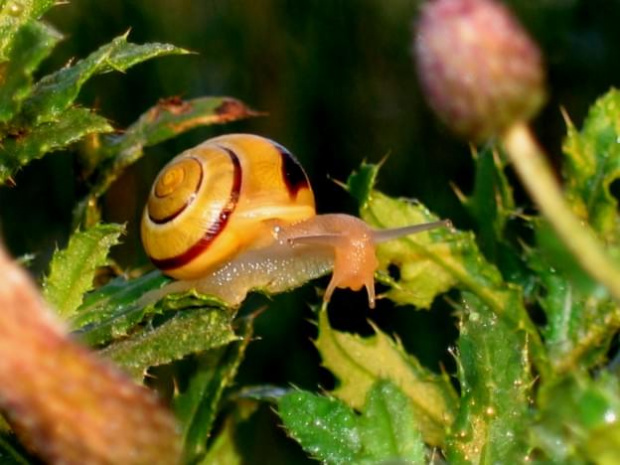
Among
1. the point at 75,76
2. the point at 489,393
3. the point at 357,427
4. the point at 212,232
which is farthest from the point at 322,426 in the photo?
the point at 212,232

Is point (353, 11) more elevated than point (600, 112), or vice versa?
point (600, 112)

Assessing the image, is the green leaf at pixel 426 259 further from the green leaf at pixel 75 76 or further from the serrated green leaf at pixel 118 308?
the green leaf at pixel 75 76

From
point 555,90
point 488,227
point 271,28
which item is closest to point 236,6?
point 271,28

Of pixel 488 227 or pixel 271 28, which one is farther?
pixel 271 28

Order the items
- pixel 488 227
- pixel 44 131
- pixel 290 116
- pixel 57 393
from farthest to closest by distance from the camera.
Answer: pixel 290 116, pixel 488 227, pixel 44 131, pixel 57 393

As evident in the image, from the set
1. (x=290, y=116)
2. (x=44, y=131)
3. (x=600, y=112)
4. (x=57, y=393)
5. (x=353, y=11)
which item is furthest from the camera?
(x=353, y=11)

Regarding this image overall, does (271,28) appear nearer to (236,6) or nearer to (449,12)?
(236,6)

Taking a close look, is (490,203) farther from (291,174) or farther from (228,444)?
(228,444)

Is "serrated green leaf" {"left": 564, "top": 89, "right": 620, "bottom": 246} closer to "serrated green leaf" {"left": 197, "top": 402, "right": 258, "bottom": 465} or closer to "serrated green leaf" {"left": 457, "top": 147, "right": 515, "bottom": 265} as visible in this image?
"serrated green leaf" {"left": 457, "top": 147, "right": 515, "bottom": 265}
